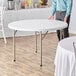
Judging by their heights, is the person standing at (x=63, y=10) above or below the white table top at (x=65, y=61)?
above

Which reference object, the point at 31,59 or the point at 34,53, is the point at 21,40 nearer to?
the point at 34,53

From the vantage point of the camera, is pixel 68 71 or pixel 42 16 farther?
pixel 42 16

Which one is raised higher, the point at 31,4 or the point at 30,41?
the point at 31,4

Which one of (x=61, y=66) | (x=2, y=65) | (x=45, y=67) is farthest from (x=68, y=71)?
(x=2, y=65)

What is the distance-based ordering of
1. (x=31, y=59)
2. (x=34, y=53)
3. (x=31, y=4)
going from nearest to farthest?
(x=31, y=59) < (x=34, y=53) < (x=31, y=4)

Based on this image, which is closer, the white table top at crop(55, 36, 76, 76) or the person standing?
the white table top at crop(55, 36, 76, 76)

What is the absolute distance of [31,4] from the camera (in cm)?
602

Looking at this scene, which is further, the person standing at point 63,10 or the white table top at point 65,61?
the person standing at point 63,10

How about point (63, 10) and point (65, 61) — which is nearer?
point (65, 61)

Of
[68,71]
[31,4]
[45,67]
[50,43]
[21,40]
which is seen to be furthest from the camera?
[31,4]

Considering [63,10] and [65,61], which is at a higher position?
[63,10]

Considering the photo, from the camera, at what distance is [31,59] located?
414 centimetres

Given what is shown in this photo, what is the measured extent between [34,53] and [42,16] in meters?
1.81

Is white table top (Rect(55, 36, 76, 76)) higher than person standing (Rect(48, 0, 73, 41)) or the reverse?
the reverse
